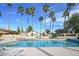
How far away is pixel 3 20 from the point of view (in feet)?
11.6

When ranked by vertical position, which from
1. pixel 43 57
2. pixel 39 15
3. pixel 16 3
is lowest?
A: pixel 43 57

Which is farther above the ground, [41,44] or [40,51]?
[41,44]

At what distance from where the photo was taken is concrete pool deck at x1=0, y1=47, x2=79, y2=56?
11.5 feet

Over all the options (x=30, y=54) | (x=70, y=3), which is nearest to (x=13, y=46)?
(x=30, y=54)

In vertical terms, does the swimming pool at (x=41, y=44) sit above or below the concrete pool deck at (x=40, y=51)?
above

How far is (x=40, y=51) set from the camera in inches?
139

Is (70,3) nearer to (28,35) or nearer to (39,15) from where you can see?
(39,15)

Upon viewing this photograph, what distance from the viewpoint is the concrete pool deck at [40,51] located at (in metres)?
3.51

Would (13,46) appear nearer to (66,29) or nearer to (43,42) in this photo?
(43,42)

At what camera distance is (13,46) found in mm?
3564

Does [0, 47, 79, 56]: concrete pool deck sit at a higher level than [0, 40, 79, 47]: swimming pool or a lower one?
lower

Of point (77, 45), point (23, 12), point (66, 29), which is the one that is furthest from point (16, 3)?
point (77, 45)

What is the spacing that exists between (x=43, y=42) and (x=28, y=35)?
0.31 metres

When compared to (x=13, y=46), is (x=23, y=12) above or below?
above
